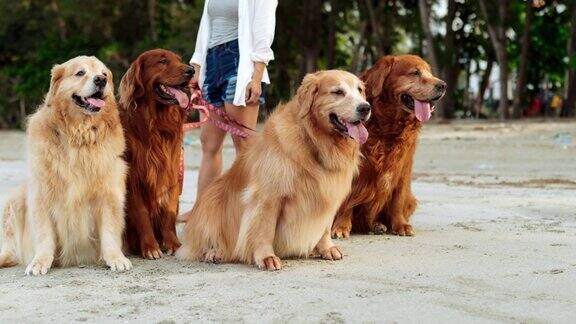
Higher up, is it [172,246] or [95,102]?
[95,102]

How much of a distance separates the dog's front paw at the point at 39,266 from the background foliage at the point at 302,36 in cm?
2021

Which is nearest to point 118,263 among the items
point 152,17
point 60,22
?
point 152,17

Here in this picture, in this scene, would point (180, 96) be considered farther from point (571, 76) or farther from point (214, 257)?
point (571, 76)

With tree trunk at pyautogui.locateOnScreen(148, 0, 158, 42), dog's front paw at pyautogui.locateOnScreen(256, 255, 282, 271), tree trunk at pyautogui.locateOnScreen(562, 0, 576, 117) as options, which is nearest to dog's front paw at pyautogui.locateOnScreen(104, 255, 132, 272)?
dog's front paw at pyautogui.locateOnScreen(256, 255, 282, 271)

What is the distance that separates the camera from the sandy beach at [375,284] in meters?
4.05

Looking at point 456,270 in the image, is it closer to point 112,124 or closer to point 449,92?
point 112,124

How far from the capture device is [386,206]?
6.76 meters

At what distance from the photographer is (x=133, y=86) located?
5.70 meters

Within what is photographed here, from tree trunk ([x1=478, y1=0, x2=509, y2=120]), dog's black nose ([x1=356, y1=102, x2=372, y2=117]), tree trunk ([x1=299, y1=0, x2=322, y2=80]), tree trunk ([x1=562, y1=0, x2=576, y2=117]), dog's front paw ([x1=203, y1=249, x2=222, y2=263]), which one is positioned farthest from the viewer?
tree trunk ([x1=299, y1=0, x2=322, y2=80])

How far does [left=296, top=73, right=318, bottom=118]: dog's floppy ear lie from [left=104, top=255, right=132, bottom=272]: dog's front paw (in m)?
1.47

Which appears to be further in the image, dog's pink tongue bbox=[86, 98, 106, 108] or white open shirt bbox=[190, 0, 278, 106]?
white open shirt bbox=[190, 0, 278, 106]

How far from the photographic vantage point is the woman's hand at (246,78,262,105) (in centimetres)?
608

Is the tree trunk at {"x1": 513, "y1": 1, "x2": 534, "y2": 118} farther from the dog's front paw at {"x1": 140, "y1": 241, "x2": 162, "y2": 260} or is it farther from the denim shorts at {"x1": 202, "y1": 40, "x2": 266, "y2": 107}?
the dog's front paw at {"x1": 140, "y1": 241, "x2": 162, "y2": 260}

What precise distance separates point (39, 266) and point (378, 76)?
2924 millimetres
